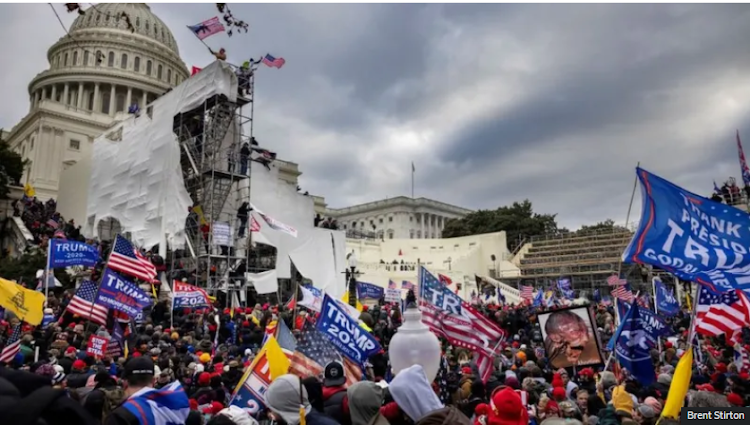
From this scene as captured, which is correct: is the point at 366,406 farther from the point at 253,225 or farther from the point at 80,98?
the point at 80,98

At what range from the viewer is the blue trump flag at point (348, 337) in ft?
20.5

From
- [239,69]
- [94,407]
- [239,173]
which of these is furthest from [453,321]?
[239,69]

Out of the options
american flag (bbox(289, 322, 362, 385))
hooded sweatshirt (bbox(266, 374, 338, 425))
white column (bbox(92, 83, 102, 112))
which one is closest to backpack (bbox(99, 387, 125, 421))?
hooded sweatshirt (bbox(266, 374, 338, 425))

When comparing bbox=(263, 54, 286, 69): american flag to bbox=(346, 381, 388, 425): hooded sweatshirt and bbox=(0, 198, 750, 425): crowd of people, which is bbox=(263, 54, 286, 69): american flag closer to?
bbox=(0, 198, 750, 425): crowd of people

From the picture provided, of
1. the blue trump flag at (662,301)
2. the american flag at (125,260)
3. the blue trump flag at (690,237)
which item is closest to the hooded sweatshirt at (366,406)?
the blue trump flag at (690,237)

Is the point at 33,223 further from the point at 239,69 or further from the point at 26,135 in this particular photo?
the point at 26,135

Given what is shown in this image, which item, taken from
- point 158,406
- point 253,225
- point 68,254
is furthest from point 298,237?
point 158,406

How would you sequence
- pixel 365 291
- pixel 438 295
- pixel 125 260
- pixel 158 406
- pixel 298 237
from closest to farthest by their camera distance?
1. pixel 158 406
2. pixel 438 295
3. pixel 125 260
4. pixel 365 291
5. pixel 298 237

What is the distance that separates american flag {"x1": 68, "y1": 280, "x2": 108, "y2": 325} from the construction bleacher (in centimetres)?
3883

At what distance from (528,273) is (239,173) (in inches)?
1176

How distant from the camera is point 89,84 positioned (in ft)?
224

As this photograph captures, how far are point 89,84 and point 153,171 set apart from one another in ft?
153

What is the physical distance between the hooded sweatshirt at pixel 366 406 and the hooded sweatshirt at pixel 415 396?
0.38 feet

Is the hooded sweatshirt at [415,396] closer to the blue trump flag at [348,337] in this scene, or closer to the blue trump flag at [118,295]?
the blue trump flag at [348,337]
